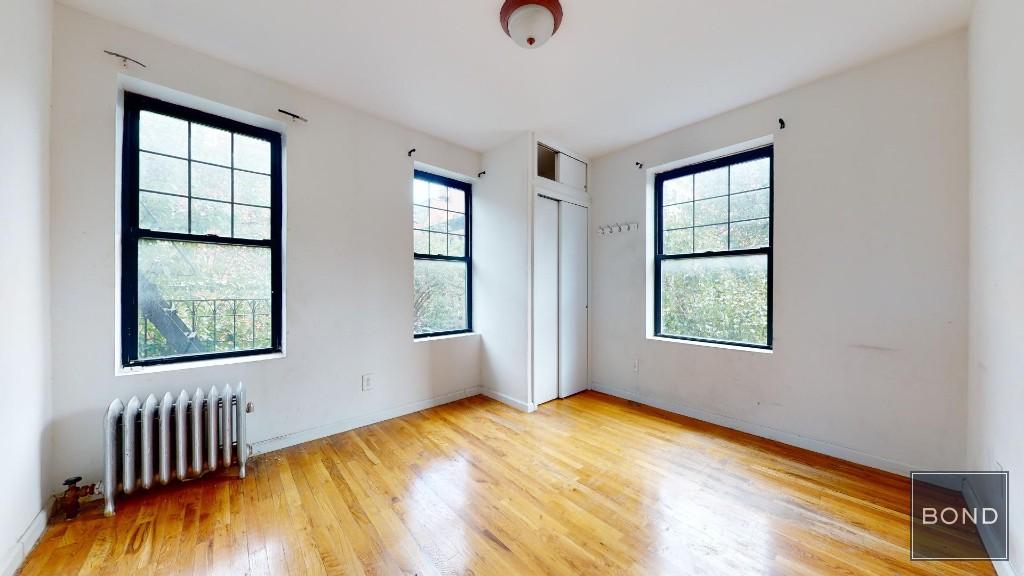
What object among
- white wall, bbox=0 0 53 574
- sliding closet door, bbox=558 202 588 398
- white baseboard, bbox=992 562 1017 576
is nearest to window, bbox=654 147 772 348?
sliding closet door, bbox=558 202 588 398

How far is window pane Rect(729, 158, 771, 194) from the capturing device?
115 inches

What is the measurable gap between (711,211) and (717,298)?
0.80 meters

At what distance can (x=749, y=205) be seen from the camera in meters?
3.00

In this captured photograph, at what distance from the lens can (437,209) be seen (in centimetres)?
368

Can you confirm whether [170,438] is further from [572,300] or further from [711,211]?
[711,211]

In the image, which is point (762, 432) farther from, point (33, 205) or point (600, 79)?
point (33, 205)

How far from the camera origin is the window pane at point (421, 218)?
11.5ft

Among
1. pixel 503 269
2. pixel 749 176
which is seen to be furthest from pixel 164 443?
pixel 749 176

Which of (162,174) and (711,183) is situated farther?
(711,183)

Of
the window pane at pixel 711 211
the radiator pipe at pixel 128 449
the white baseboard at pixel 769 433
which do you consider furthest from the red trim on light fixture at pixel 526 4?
the white baseboard at pixel 769 433

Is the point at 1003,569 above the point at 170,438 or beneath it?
beneath

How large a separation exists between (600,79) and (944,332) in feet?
8.82

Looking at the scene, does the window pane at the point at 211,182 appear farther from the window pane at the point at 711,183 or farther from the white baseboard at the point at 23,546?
the window pane at the point at 711,183

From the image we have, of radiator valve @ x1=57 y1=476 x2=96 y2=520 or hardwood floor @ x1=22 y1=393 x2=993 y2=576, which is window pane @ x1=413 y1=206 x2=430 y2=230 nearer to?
hardwood floor @ x1=22 y1=393 x2=993 y2=576
